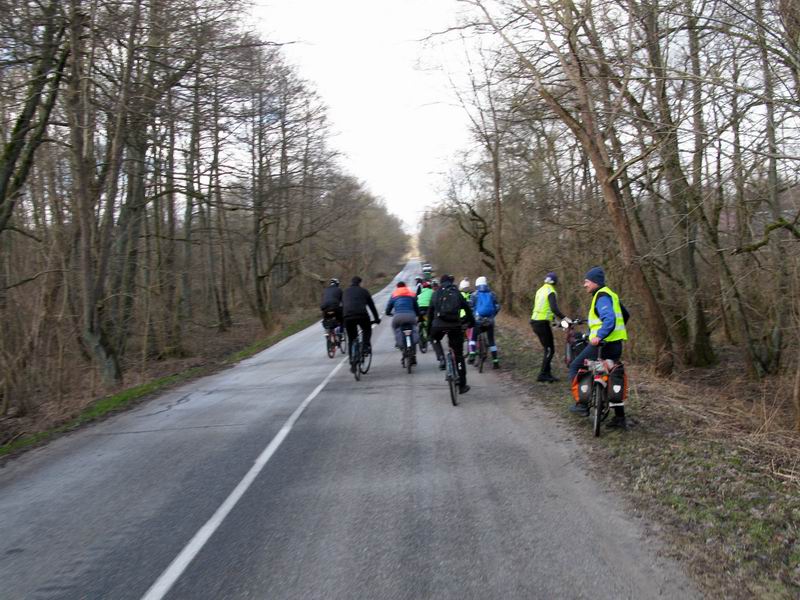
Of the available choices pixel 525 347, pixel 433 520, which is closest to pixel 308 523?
pixel 433 520

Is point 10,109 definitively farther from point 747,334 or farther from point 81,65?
point 747,334

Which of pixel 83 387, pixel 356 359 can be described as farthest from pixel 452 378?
pixel 83 387

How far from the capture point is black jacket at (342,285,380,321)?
13.5 metres

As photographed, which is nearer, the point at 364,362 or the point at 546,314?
the point at 546,314

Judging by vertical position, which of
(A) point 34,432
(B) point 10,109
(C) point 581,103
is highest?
(B) point 10,109

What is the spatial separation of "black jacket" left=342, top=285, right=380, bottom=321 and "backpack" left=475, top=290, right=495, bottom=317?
6.83ft

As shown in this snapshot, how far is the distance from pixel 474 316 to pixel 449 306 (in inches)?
102

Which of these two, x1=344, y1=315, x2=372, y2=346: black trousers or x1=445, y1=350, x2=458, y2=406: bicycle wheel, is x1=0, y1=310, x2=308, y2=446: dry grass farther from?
x1=445, y1=350, x2=458, y2=406: bicycle wheel

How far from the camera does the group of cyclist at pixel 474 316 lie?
7727 millimetres

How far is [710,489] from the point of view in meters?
5.68

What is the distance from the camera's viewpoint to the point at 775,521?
4898 mm

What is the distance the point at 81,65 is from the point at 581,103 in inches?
424

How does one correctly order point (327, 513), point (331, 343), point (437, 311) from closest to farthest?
point (327, 513), point (437, 311), point (331, 343)

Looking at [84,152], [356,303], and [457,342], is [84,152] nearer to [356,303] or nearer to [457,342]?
[356,303]
